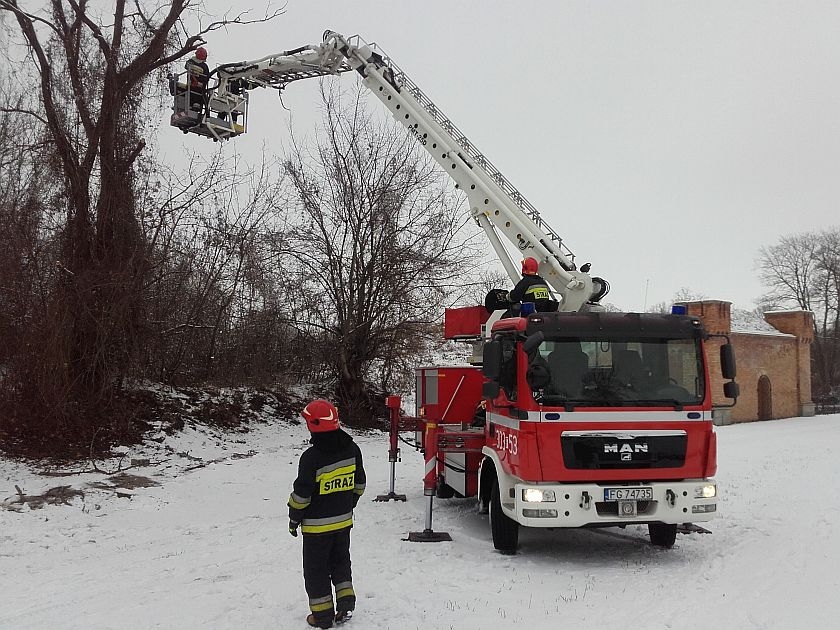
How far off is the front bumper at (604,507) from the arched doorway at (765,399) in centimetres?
2399

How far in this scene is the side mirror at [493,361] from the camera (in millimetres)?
7199

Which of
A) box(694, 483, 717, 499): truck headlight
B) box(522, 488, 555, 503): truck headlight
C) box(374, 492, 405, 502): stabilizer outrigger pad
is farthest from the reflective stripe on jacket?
box(374, 492, 405, 502): stabilizer outrigger pad

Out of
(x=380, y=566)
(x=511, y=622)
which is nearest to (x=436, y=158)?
(x=380, y=566)

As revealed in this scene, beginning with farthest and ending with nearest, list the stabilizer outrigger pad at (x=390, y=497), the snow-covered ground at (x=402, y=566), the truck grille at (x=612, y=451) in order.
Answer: the stabilizer outrigger pad at (x=390, y=497), the truck grille at (x=612, y=451), the snow-covered ground at (x=402, y=566)

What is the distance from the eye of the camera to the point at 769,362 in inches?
1102

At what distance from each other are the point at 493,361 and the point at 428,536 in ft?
7.69

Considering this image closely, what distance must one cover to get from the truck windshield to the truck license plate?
0.83 m

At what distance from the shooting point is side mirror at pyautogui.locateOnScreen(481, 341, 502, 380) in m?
7.20

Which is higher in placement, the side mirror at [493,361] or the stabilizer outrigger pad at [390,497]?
the side mirror at [493,361]

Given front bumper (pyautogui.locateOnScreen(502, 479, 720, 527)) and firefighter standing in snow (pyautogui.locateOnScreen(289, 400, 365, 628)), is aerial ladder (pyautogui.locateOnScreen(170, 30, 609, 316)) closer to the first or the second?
front bumper (pyautogui.locateOnScreen(502, 479, 720, 527))

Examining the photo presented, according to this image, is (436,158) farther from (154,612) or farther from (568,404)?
A: (154,612)

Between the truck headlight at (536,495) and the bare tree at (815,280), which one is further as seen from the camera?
the bare tree at (815,280)

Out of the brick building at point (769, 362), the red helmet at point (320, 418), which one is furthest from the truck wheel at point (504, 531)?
the brick building at point (769, 362)

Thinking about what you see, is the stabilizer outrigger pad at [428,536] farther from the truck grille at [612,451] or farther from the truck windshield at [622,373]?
the truck windshield at [622,373]
